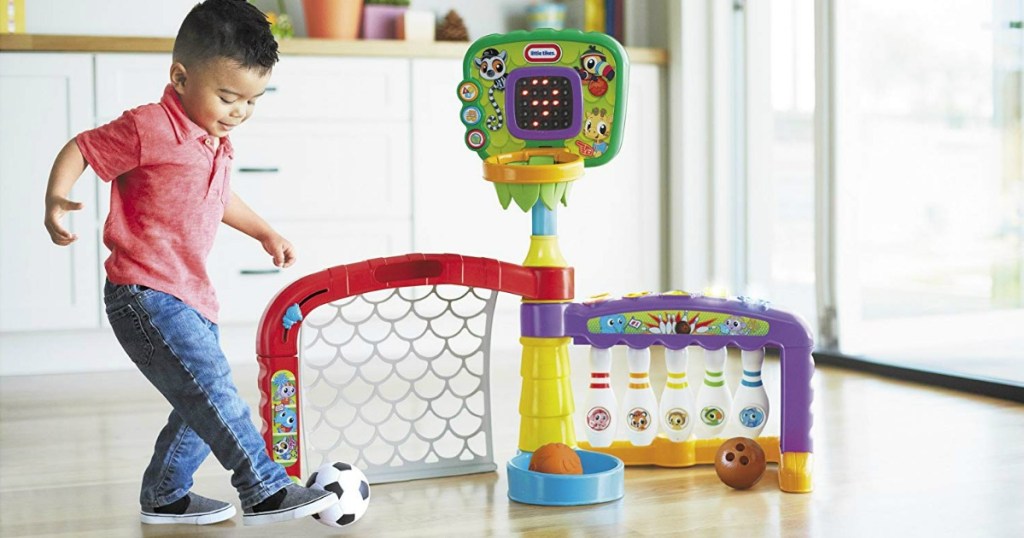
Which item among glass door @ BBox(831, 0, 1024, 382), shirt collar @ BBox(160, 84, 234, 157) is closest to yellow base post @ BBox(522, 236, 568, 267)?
shirt collar @ BBox(160, 84, 234, 157)

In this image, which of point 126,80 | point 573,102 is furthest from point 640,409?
point 126,80

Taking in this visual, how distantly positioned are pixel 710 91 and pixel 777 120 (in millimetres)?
242

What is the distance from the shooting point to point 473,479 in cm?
192

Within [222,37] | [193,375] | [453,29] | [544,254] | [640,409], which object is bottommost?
[640,409]

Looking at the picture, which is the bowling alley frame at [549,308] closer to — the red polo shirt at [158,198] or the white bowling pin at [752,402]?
the white bowling pin at [752,402]

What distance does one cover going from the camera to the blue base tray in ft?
5.67

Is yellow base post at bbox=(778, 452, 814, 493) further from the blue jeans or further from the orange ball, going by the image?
the blue jeans

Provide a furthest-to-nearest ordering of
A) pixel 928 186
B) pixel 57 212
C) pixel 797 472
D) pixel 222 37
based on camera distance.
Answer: pixel 928 186, pixel 797 472, pixel 222 37, pixel 57 212

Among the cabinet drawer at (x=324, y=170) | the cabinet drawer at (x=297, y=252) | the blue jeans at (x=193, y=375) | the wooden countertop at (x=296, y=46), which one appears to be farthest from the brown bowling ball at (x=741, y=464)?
the wooden countertop at (x=296, y=46)

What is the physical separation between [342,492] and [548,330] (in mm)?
445

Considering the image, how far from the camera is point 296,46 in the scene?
127 inches

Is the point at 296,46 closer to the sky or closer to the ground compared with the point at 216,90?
closer to the sky

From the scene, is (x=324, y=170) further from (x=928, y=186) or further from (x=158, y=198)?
(x=158, y=198)

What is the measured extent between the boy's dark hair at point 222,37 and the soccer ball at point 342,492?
549 mm
